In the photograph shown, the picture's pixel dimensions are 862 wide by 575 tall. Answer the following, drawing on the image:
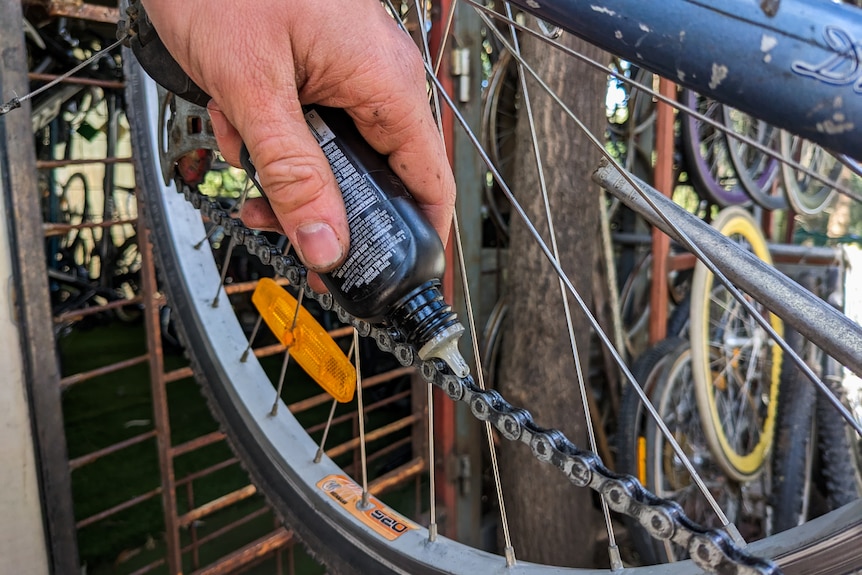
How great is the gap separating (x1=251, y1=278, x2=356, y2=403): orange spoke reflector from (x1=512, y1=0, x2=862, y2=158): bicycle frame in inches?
21.1

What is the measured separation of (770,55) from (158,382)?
101 cm

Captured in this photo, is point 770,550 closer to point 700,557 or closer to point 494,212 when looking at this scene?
point 700,557

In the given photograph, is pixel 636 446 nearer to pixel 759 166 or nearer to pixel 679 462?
pixel 679 462

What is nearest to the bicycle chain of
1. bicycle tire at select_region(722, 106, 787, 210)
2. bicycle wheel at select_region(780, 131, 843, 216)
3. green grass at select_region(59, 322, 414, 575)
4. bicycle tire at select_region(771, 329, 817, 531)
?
green grass at select_region(59, 322, 414, 575)

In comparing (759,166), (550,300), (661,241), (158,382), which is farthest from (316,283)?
(759,166)

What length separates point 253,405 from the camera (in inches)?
32.3


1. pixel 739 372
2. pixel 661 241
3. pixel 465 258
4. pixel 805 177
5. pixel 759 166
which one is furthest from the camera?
pixel 805 177

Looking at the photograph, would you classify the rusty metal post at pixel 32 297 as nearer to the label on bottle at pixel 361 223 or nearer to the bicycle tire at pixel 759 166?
the label on bottle at pixel 361 223

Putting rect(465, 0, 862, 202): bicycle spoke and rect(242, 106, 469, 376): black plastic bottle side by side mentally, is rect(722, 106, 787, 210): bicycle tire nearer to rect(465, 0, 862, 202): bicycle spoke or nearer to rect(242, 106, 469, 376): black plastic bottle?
rect(465, 0, 862, 202): bicycle spoke

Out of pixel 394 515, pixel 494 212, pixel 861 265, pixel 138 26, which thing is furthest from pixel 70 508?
pixel 861 265

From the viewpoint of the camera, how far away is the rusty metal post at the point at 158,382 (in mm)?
999

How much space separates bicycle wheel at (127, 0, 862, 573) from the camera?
0.62m

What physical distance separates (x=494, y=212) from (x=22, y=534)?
Result: 114 cm

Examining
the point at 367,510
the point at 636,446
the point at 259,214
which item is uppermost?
the point at 259,214
